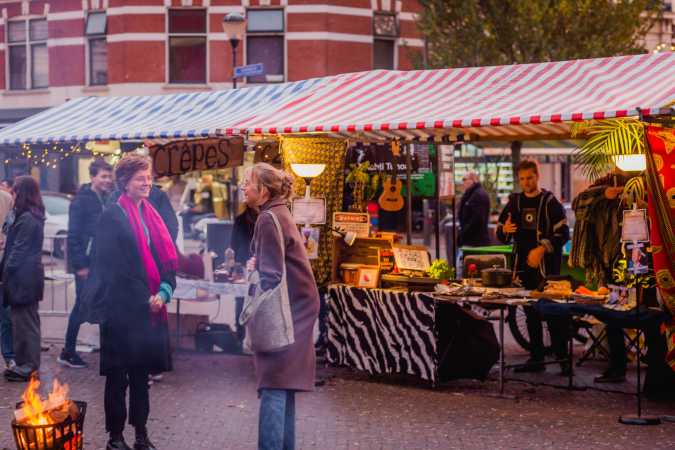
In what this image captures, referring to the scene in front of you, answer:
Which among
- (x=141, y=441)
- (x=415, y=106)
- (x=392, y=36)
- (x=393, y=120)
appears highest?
(x=392, y=36)

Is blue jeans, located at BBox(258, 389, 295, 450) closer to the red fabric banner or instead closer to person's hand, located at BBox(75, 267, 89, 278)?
the red fabric banner

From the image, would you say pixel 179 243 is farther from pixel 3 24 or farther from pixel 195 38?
pixel 3 24

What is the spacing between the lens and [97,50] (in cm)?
3048

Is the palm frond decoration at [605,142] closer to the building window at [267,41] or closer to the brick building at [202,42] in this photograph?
the brick building at [202,42]

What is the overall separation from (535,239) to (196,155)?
12.6ft

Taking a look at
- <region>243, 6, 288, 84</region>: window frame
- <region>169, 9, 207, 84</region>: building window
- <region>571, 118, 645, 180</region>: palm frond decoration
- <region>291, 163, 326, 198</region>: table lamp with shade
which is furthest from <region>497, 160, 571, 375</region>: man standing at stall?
<region>169, 9, 207, 84</region>: building window

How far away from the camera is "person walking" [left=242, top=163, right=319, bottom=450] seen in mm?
6234

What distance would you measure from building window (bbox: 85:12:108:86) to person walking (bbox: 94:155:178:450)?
2380cm

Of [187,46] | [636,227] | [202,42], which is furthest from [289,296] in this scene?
[187,46]

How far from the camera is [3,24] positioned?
3183 cm

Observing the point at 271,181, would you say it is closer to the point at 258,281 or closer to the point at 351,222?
the point at 258,281

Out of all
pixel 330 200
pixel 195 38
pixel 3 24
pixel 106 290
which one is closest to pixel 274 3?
pixel 195 38

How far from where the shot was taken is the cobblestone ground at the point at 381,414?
7.90 meters

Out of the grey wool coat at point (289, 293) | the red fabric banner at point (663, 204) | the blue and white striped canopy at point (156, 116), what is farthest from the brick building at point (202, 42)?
the grey wool coat at point (289, 293)
